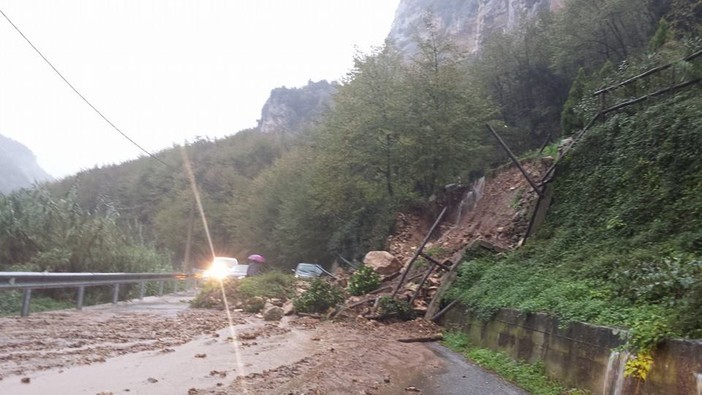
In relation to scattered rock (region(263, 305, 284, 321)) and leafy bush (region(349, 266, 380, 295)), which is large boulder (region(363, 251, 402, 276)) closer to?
leafy bush (region(349, 266, 380, 295))

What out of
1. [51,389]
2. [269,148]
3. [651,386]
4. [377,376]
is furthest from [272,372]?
[269,148]

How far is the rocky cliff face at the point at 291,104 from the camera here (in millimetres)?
122375

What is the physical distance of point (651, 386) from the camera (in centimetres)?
545

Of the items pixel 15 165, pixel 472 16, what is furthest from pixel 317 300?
pixel 15 165

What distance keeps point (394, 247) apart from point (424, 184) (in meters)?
4.71

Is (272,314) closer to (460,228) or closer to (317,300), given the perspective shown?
(317,300)

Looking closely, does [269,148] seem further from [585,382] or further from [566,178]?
[585,382]

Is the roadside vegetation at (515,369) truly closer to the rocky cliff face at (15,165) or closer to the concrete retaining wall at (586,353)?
the concrete retaining wall at (586,353)

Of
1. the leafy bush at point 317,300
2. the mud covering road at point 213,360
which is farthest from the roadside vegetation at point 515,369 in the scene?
the leafy bush at point 317,300

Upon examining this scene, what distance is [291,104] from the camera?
125750 millimetres

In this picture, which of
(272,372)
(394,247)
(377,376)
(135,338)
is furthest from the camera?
(394,247)

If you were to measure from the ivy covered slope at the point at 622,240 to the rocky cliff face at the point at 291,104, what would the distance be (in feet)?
357

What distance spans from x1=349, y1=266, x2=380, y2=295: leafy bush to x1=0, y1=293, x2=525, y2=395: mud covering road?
4.35 meters

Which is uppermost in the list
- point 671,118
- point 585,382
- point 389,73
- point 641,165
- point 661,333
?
point 389,73
